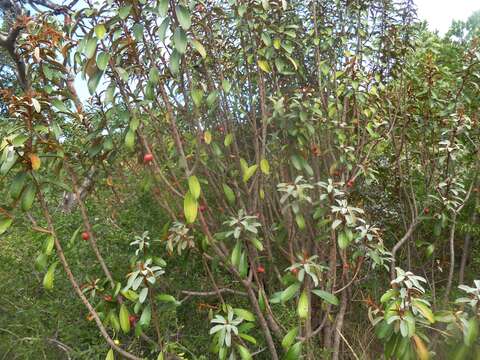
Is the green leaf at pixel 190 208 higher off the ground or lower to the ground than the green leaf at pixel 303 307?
higher

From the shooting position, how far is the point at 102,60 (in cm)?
217

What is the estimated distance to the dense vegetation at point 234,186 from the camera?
2318 mm

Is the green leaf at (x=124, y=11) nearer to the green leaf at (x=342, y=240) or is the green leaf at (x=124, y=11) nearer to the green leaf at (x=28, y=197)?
the green leaf at (x=28, y=197)

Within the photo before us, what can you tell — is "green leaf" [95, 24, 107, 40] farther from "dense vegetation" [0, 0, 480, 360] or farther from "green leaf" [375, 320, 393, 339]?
"green leaf" [375, 320, 393, 339]

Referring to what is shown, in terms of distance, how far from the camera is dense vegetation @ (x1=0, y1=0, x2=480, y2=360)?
91.3 inches

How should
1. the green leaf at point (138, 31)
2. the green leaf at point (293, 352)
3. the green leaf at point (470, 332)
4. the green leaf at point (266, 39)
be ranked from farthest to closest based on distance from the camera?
the green leaf at point (266, 39) → the green leaf at point (293, 352) → the green leaf at point (138, 31) → the green leaf at point (470, 332)

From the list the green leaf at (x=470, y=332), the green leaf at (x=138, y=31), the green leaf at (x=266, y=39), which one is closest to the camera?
the green leaf at (x=470, y=332)

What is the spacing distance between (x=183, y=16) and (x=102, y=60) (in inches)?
17.4

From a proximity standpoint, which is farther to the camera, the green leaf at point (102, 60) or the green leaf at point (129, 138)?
the green leaf at point (129, 138)

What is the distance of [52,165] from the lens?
259cm

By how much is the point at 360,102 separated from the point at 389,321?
1.72 meters

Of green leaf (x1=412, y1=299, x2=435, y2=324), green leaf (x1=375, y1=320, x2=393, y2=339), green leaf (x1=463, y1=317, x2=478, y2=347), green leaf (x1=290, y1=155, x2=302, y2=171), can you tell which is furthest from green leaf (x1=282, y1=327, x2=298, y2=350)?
green leaf (x1=290, y1=155, x2=302, y2=171)

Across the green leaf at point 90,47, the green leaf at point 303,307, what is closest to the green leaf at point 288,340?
the green leaf at point 303,307

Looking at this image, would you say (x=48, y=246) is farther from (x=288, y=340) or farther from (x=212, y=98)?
(x=288, y=340)
